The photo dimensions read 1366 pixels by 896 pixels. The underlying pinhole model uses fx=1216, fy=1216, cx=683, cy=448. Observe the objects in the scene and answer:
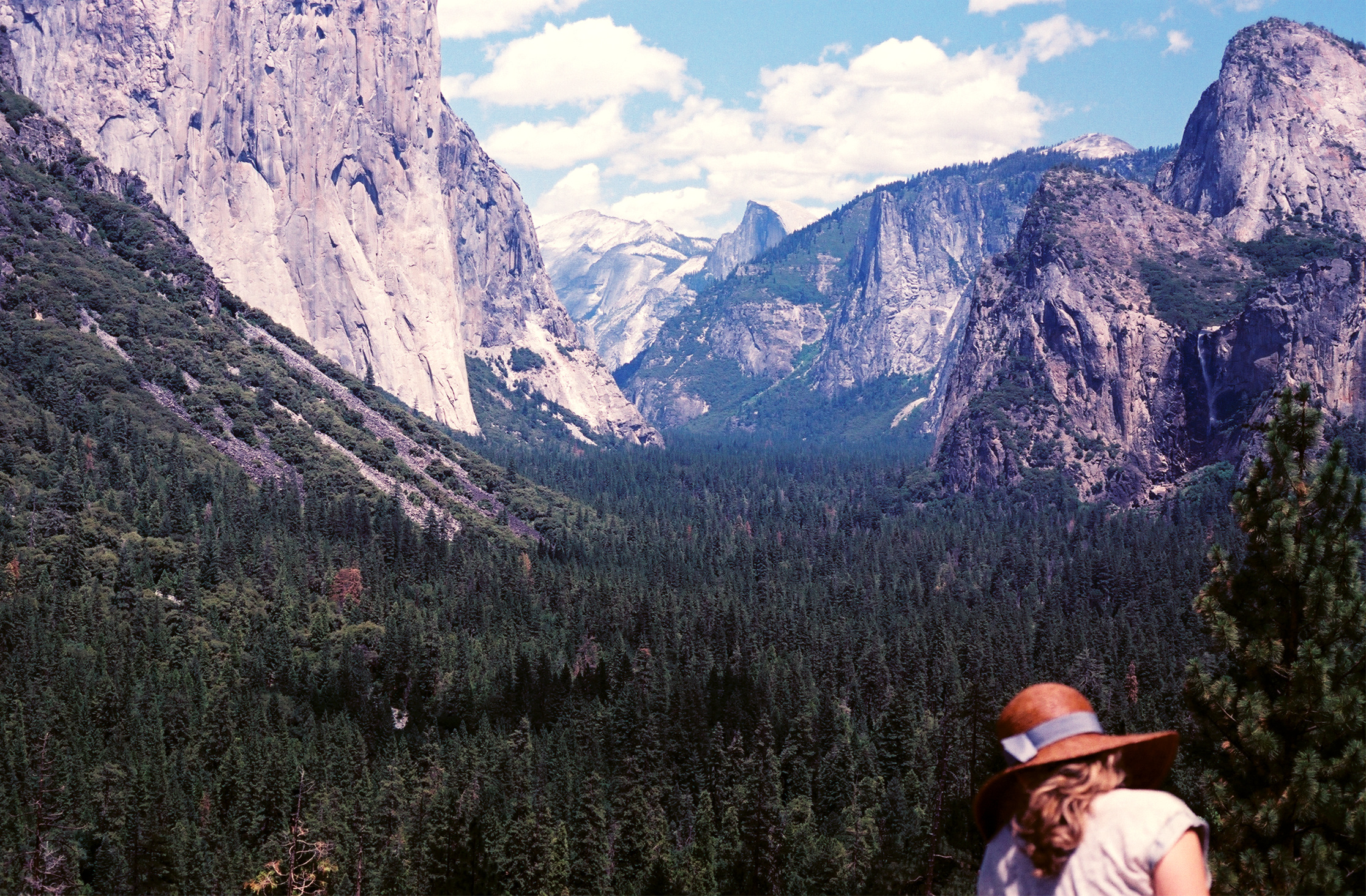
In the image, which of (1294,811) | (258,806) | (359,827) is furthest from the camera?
(258,806)

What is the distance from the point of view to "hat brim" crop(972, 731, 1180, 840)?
308 inches

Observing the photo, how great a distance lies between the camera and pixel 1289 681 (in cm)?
2425

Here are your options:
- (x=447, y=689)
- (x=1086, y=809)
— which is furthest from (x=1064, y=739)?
(x=447, y=689)

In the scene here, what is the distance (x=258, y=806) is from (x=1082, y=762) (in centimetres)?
9243

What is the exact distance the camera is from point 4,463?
517 ft

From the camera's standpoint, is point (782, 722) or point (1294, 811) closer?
point (1294, 811)

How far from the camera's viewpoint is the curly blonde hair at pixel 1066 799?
798cm

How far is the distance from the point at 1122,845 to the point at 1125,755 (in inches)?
23.4

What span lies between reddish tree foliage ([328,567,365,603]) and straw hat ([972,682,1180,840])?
152143 mm

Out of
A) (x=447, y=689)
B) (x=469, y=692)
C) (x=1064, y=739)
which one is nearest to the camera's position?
(x=1064, y=739)

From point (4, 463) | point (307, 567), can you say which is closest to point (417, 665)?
point (307, 567)

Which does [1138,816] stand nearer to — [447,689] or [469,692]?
[469,692]

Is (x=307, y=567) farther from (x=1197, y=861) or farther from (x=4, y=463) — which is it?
(x=1197, y=861)

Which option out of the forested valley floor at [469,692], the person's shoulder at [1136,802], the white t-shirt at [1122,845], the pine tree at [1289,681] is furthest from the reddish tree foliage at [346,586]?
the person's shoulder at [1136,802]
